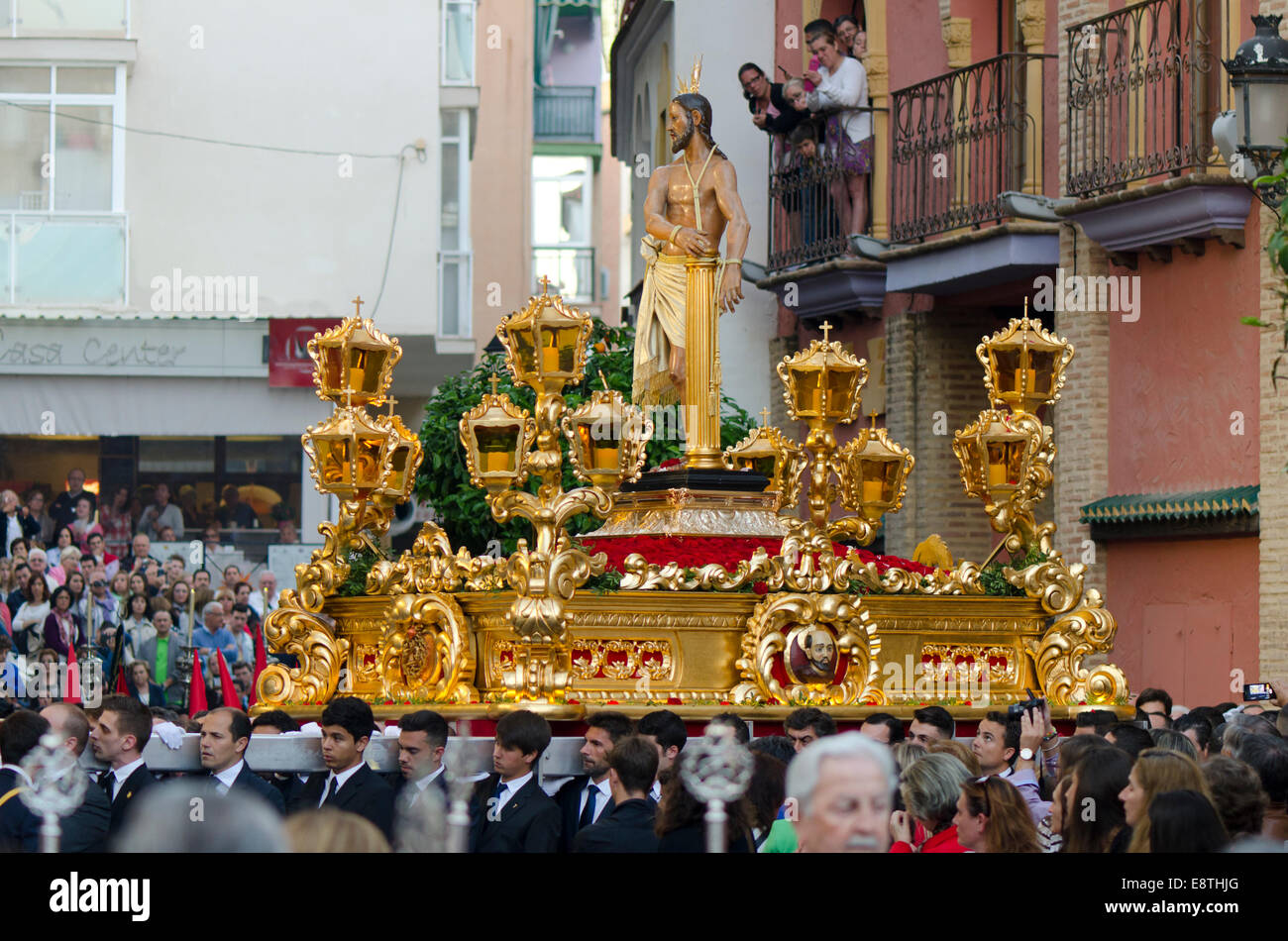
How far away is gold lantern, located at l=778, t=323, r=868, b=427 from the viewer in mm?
12531

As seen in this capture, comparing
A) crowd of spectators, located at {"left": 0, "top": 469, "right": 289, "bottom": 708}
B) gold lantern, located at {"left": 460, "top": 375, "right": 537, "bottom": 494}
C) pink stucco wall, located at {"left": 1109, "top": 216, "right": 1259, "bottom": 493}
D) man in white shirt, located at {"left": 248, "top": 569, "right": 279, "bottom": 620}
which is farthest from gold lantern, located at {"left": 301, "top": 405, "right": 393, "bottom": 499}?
man in white shirt, located at {"left": 248, "top": 569, "right": 279, "bottom": 620}

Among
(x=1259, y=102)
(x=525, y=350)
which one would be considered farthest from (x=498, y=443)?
(x=1259, y=102)

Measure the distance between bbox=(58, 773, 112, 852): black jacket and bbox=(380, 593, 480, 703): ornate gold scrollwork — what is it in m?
3.24

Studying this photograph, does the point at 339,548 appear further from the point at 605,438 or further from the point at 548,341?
the point at 548,341

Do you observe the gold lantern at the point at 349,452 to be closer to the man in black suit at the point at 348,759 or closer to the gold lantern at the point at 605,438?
the gold lantern at the point at 605,438

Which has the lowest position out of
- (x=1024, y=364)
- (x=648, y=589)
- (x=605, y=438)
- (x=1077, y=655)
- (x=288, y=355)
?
(x=1077, y=655)

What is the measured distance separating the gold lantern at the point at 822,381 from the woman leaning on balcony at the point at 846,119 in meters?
9.27

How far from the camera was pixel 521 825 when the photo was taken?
26.3 ft

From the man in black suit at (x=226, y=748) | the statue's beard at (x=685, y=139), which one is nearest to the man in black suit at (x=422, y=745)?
the man in black suit at (x=226, y=748)

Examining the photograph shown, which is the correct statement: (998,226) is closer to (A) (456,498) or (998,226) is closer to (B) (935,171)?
(B) (935,171)

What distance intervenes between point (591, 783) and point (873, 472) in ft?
14.3

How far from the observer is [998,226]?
18.7 meters

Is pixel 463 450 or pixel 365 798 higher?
pixel 463 450
